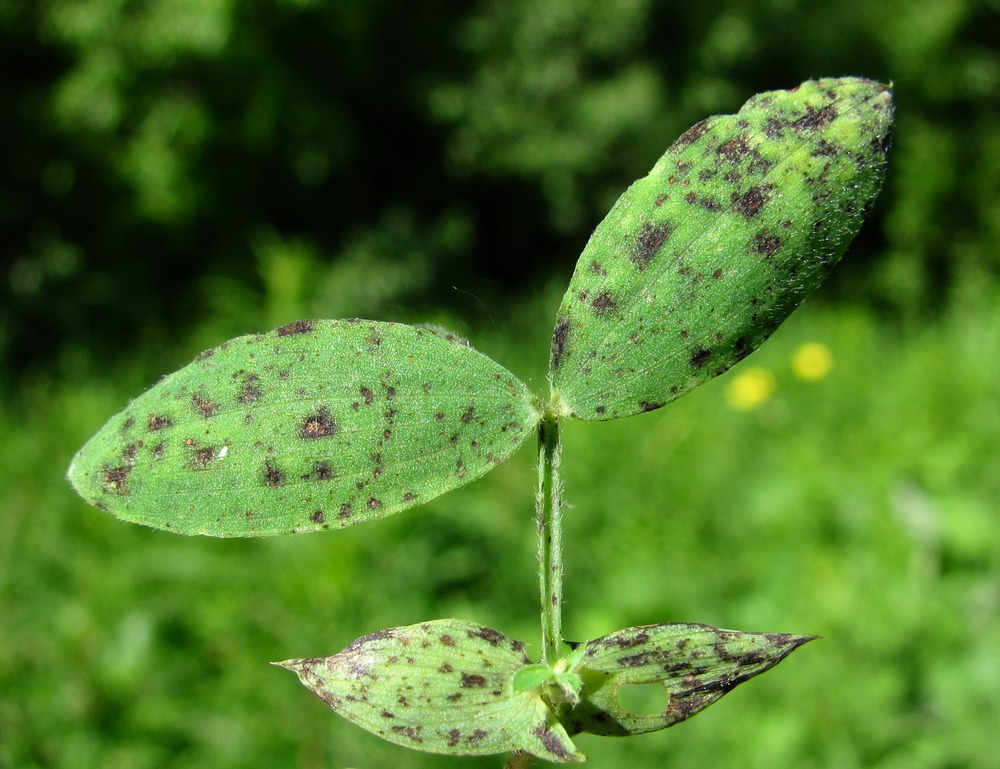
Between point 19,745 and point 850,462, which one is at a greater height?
point 850,462

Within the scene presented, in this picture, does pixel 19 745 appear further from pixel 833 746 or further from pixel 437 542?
pixel 833 746

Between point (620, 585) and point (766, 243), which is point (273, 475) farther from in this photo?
point (620, 585)

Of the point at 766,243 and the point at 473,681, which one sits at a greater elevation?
the point at 766,243

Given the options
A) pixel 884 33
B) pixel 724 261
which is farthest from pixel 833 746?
pixel 884 33

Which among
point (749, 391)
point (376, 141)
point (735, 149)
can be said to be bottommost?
point (735, 149)

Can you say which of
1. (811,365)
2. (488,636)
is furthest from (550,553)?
(811,365)

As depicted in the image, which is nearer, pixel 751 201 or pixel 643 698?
pixel 751 201

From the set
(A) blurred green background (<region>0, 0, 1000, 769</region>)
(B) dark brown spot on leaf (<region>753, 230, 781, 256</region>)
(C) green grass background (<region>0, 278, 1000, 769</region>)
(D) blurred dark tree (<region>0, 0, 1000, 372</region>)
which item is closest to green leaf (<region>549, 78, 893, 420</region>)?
(B) dark brown spot on leaf (<region>753, 230, 781, 256</region>)

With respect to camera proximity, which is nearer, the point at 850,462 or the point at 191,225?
the point at 850,462
